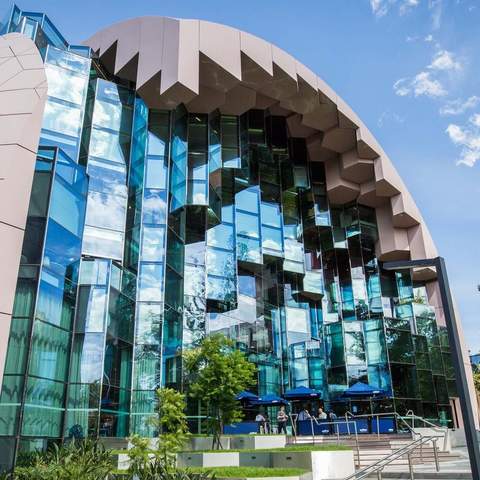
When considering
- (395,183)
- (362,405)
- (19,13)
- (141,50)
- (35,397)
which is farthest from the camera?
(395,183)

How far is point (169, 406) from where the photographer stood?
18.5 meters

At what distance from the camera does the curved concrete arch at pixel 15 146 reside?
9.91 m

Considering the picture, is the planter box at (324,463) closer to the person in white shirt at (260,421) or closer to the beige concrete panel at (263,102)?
the person in white shirt at (260,421)

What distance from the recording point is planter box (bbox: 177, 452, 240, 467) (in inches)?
687

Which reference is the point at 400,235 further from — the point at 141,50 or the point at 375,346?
the point at 141,50

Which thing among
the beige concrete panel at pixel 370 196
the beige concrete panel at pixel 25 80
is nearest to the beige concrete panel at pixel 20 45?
the beige concrete panel at pixel 25 80

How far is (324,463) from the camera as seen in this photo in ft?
51.9

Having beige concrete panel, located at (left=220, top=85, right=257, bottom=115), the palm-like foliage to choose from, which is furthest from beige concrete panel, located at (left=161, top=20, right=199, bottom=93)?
the palm-like foliage

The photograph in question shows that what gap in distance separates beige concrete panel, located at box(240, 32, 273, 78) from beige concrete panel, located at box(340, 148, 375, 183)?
938 cm

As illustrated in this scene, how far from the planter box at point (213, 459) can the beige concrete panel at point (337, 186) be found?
76.3 ft

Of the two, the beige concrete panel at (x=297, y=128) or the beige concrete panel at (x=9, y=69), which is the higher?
the beige concrete panel at (x=297, y=128)

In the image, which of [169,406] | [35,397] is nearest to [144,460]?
[35,397]

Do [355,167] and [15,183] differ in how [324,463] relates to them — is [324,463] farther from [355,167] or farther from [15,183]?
[355,167]

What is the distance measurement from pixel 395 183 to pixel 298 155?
22.7 feet
